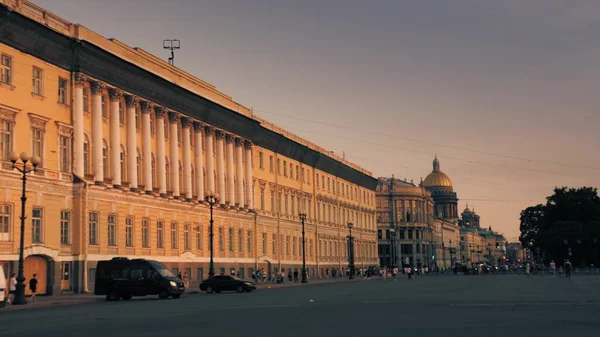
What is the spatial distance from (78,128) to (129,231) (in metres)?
10.3

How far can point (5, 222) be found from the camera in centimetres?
5191

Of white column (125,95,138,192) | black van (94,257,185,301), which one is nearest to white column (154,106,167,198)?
white column (125,95,138,192)

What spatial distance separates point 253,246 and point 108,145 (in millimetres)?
31979

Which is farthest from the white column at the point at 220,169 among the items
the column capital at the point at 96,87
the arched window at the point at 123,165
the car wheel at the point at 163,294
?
the car wheel at the point at 163,294

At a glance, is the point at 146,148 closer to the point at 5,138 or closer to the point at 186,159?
the point at 186,159

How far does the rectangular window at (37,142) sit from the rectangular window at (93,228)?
6.56 m

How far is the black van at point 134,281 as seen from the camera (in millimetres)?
49812

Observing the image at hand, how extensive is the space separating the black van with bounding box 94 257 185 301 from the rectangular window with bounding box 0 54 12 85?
12465 mm

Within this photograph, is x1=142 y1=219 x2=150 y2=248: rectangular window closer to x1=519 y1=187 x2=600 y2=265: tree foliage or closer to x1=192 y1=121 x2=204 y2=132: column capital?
x1=192 y1=121 x2=204 y2=132: column capital

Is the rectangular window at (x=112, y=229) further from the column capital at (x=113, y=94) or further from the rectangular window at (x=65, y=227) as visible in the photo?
the column capital at (x=113, y=94)

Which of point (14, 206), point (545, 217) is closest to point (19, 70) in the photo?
point (14, 206)

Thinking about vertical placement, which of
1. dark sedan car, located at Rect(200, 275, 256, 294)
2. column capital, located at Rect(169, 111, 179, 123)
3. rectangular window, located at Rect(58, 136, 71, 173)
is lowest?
dark sedan car, located at Rect(200, 275, 256, 294)

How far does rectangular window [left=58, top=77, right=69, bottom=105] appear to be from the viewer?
5761cm

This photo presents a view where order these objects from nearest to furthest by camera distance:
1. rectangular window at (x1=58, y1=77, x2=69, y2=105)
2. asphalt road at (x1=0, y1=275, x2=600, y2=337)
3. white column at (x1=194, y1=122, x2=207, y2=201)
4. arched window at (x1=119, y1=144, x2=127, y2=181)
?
1. asphalt road at (x1=0, y1=275, x2=600, y2=337)
2. rectangular window at (x1=58, y1=77, x2=69, y2=105)
3. arched window at (x1=119, y1=144, x2=127, y2=181)
4. white column at (x1=194, y1=122, x2=207, y2=201)
